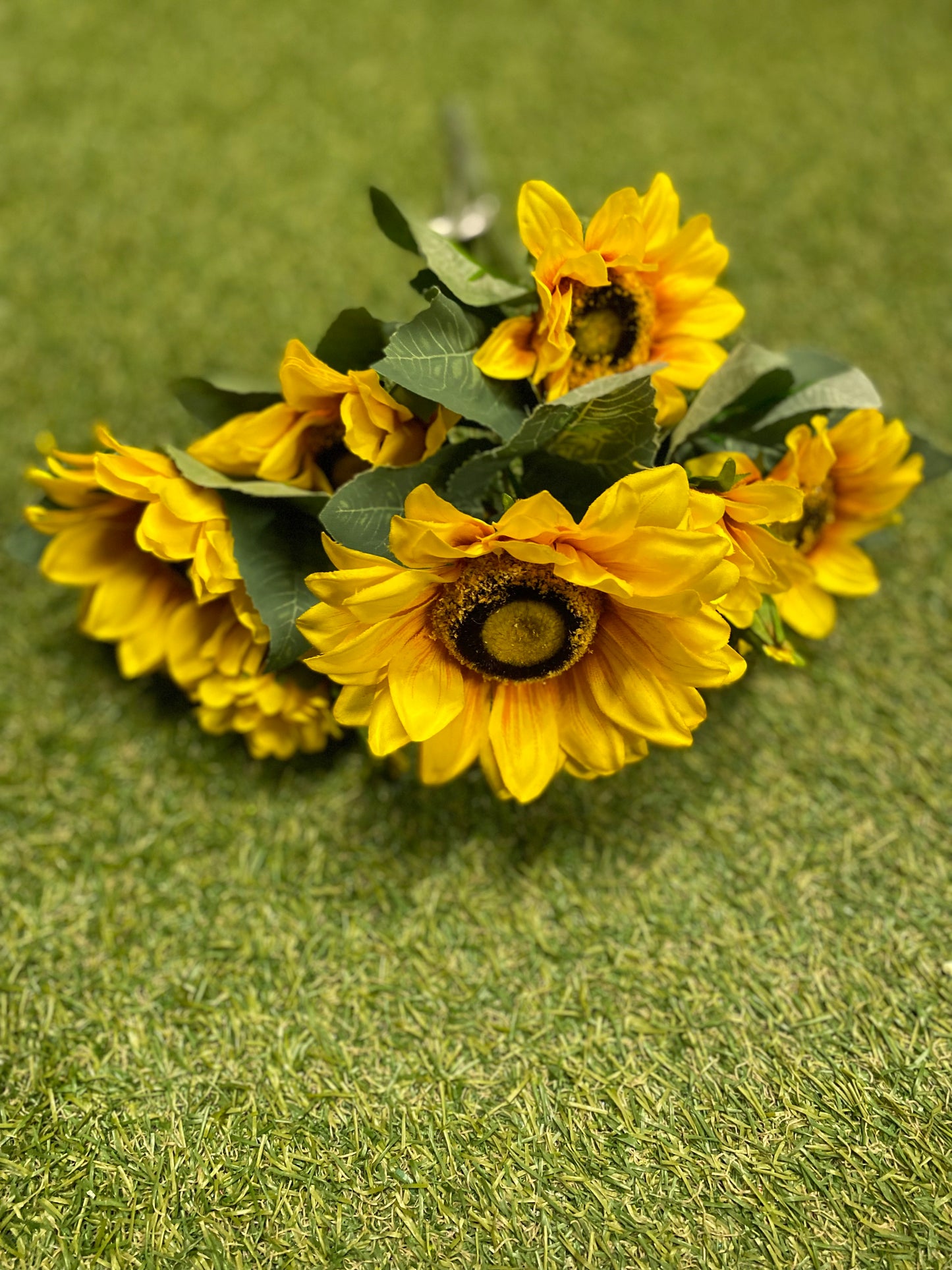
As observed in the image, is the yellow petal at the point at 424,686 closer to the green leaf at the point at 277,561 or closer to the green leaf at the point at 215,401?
the green leaf at the point at 277,561

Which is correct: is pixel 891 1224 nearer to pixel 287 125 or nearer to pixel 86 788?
pixel 86 788

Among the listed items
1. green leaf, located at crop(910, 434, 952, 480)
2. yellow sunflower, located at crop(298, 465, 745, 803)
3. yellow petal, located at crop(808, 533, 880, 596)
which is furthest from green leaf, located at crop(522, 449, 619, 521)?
green leaf, located at crop(910, 434, 952, 480)

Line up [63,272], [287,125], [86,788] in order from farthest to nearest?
[287,125]
[63,272]
[86,788]

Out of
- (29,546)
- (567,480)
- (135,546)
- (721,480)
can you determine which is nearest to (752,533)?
(721,480)

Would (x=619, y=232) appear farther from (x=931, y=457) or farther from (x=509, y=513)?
(x=931, y=457)

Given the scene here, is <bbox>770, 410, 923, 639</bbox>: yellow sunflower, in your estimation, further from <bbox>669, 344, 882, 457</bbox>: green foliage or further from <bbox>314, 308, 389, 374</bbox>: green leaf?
<bbox>314, 308, 389, 374</bbox>: green leaf

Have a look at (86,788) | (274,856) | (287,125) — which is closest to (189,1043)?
(274,856)
